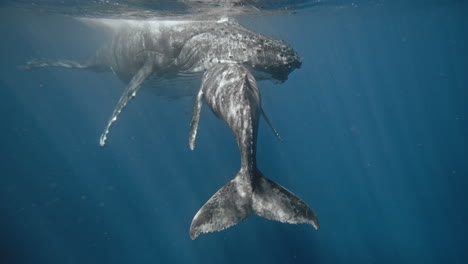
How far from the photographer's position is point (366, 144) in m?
56.2

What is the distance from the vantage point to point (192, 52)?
941 cm

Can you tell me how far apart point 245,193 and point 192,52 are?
21.0 feet

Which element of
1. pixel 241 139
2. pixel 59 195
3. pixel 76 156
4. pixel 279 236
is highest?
pixel 241 139

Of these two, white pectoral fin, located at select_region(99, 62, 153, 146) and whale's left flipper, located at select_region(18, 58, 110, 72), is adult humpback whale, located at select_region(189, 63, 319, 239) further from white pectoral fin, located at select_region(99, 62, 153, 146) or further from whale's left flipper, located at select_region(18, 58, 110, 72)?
whale's left flipper, located at select_region(18, 58, 110, 72)

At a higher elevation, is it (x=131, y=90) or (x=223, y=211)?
(x=223, y=211)

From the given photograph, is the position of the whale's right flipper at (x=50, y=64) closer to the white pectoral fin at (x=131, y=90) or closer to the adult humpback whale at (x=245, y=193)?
the white pectoral fin at (x=131, y=90)

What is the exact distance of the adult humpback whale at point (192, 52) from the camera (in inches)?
321

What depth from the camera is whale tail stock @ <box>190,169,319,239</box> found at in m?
4.21

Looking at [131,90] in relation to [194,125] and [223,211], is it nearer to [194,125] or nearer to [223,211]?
[194,125]

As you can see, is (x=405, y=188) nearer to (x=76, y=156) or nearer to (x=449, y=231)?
(x=449, y=231)

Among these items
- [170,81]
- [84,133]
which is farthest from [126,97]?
[84,133]

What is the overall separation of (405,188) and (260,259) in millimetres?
26949

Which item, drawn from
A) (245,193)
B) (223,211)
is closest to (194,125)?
(245,193)

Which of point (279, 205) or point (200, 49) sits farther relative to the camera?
point (200, 49)
